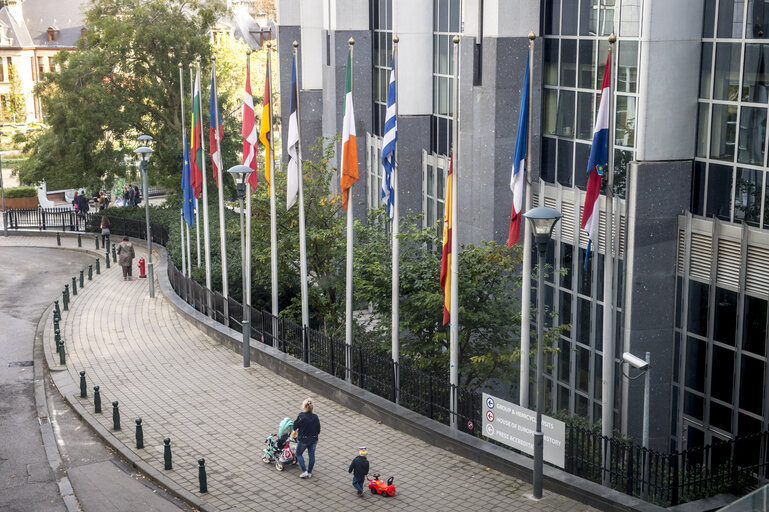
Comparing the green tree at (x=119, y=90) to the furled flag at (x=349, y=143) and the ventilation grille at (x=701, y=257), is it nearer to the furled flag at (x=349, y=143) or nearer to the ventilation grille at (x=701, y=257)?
the furled flag at (x=349, y=143)

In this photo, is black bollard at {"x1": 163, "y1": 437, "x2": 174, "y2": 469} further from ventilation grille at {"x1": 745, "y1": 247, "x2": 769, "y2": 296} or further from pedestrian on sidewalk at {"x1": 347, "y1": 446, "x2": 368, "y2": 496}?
ventilation grille at {"x1": 745, "y1": 247, "x2": 769, "y2": 296}

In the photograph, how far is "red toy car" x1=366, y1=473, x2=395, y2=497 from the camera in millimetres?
17250

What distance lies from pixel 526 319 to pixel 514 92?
26.9 ft

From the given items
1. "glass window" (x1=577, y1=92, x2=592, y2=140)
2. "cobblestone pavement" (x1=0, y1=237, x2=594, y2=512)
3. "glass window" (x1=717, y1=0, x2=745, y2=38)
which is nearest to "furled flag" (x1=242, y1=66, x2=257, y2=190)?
"cobblestone pavement" (x1=0, y1=237, x2=594, y2=512)

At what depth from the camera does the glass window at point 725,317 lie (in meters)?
18.7

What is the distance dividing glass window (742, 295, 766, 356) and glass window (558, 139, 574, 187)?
6195mm

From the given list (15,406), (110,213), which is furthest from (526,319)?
(110,213)

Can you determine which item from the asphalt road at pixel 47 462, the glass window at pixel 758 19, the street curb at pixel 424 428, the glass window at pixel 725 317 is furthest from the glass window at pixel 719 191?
the asphalt road at pixel 47 462

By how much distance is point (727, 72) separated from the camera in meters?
18.6

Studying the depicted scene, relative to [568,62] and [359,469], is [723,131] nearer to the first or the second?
[568,62]

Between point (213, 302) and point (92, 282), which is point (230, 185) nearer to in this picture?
point (92, 282)

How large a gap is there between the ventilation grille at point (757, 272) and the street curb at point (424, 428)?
16.9 feet

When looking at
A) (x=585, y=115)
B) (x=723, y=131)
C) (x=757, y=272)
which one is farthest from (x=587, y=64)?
(x=757, y=272)

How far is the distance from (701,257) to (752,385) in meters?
2.78
